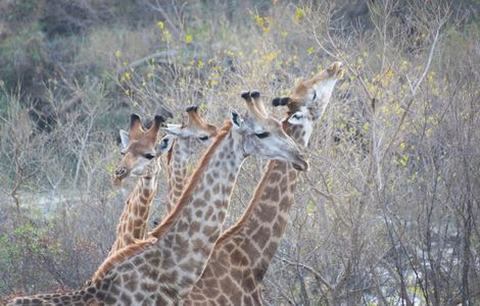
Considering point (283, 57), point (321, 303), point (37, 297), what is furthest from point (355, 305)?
point (283, 57)

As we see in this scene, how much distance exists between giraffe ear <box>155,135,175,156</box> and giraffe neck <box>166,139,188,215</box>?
0.16 metres

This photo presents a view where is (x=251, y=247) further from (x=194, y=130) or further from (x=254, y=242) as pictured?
(x=194, y=130)

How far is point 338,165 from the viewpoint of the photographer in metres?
12.6

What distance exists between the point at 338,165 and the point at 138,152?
2.21 meters

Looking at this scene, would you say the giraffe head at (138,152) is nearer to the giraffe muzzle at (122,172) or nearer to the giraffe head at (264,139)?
the giraffe muzzle at (122,172)

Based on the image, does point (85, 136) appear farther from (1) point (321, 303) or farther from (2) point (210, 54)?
(1) point (321, 303)

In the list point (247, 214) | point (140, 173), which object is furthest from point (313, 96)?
point (140, 173)

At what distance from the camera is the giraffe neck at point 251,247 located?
9859 mm

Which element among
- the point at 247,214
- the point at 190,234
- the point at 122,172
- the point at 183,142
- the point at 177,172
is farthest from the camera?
the point at 183,142

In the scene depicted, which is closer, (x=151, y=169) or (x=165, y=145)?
(x=151, y=169)

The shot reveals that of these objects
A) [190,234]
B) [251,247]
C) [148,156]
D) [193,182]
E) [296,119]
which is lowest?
[251,247]

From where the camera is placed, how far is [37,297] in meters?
9.16

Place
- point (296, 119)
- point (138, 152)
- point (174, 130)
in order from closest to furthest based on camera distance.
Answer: point (296, 119) < point (138, 152) < point (174, 130)

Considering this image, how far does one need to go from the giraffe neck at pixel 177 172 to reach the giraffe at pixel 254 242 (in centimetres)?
199
